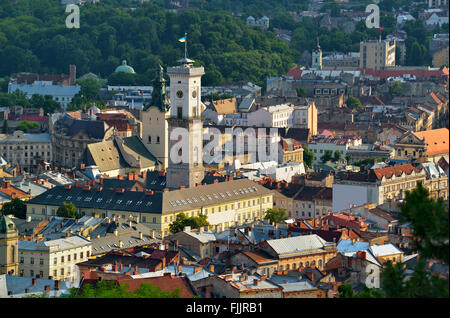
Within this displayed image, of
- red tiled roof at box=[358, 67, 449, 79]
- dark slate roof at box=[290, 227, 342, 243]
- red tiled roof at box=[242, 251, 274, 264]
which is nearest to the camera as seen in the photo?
red tiled roof at box=[242, 251, 274, 264]

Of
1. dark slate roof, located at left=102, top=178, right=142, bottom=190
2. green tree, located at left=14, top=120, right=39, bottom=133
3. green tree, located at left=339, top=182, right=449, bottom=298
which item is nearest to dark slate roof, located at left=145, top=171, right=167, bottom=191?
dark slate roof, located at left=102, top=178, right=142, bottom=190

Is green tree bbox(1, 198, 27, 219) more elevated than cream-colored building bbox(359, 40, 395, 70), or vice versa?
green tree bbox(1, 198, 27, 219)

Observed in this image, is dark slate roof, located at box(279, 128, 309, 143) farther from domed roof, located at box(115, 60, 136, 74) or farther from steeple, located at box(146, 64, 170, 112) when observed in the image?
domed roof, located at box(115, 60, 136, 74)

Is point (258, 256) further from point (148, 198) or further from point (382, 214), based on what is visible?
point (148, 198)

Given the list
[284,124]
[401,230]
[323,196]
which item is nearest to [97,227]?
[401,230]

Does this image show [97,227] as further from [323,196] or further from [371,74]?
[371,74]

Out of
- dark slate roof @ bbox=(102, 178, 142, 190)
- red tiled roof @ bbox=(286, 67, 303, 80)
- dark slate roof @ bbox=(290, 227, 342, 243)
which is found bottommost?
red tiled roof @ bbox=(286, 67, 303, 80)

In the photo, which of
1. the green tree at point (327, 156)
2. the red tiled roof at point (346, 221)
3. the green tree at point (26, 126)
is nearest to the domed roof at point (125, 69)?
the green tree at point (26, 126)
